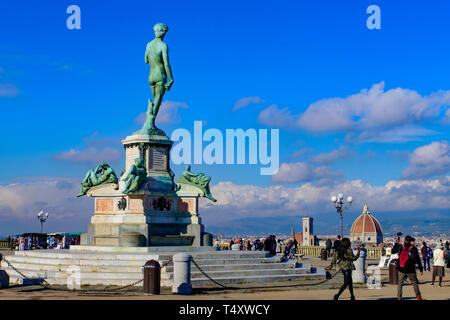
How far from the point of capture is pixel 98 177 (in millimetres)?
25625

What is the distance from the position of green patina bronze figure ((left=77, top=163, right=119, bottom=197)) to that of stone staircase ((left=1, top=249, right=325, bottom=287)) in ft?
13.6

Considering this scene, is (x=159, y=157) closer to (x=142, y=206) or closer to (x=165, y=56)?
(x=142, y=206)

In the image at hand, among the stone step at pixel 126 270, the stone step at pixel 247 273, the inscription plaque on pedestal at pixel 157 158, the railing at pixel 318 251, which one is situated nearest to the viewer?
the stone step at pixel 126 270

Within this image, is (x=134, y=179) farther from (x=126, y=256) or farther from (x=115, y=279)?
(x=115, y=279)

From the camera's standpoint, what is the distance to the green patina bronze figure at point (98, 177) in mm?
25406

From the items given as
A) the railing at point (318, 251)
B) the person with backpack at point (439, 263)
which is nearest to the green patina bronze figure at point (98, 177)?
the person with backpack at point (439, 263)

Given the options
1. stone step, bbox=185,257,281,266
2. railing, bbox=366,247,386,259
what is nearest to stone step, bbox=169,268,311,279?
stone step, bbox=185,257,281,266

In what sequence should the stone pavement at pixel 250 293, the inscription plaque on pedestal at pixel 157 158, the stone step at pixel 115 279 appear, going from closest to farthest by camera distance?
the stone pavement at pixel 250 293
the stone step at pixel 115 279
the inscription plaque on pedestal at pixel 157 158

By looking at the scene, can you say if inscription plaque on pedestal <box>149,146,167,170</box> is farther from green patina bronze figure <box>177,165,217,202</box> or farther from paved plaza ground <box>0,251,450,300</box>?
paved plaza ground <box>0,251,450,300</box>

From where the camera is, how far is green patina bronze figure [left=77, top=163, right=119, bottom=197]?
25406 millimetres

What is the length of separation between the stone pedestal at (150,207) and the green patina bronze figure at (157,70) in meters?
1.24

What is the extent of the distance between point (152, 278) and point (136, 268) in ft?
10.9

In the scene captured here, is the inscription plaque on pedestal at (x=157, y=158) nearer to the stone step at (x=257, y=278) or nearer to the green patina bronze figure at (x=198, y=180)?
the green patina bronze figure at (x=198, y=180)
